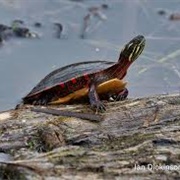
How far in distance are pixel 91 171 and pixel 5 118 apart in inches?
32.8

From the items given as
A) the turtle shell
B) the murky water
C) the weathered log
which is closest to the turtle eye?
the turtle shell

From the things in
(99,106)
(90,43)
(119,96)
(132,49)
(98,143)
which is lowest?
(98,143)

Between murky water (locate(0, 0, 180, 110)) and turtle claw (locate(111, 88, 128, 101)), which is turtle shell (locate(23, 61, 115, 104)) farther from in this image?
murky water (locate(0, 0, 180, 110))

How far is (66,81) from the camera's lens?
162 inches

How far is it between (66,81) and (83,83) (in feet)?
0.34

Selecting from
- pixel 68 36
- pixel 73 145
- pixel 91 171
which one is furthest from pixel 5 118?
pixel 68 36

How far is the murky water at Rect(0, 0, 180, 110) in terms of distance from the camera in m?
5.26

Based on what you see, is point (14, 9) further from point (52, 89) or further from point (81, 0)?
point (52, 89)

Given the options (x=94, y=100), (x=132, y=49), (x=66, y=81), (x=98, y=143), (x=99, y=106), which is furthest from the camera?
(x=132, y=49)

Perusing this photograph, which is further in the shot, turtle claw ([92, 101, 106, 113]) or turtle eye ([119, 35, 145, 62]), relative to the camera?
turtle eye ([119, 35, 145, 62])

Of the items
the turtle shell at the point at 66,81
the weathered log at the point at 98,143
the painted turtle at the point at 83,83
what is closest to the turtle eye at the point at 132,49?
the painted turtle at the point at 83,83

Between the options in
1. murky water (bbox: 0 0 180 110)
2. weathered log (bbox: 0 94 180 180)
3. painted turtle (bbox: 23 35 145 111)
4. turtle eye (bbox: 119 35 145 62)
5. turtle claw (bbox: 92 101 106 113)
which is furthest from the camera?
murky water (bbox: 0 0 180 110)

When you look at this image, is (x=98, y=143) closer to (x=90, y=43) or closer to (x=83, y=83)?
(x=83, y=83)

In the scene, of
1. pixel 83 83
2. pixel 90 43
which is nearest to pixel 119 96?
pixel 83 83
